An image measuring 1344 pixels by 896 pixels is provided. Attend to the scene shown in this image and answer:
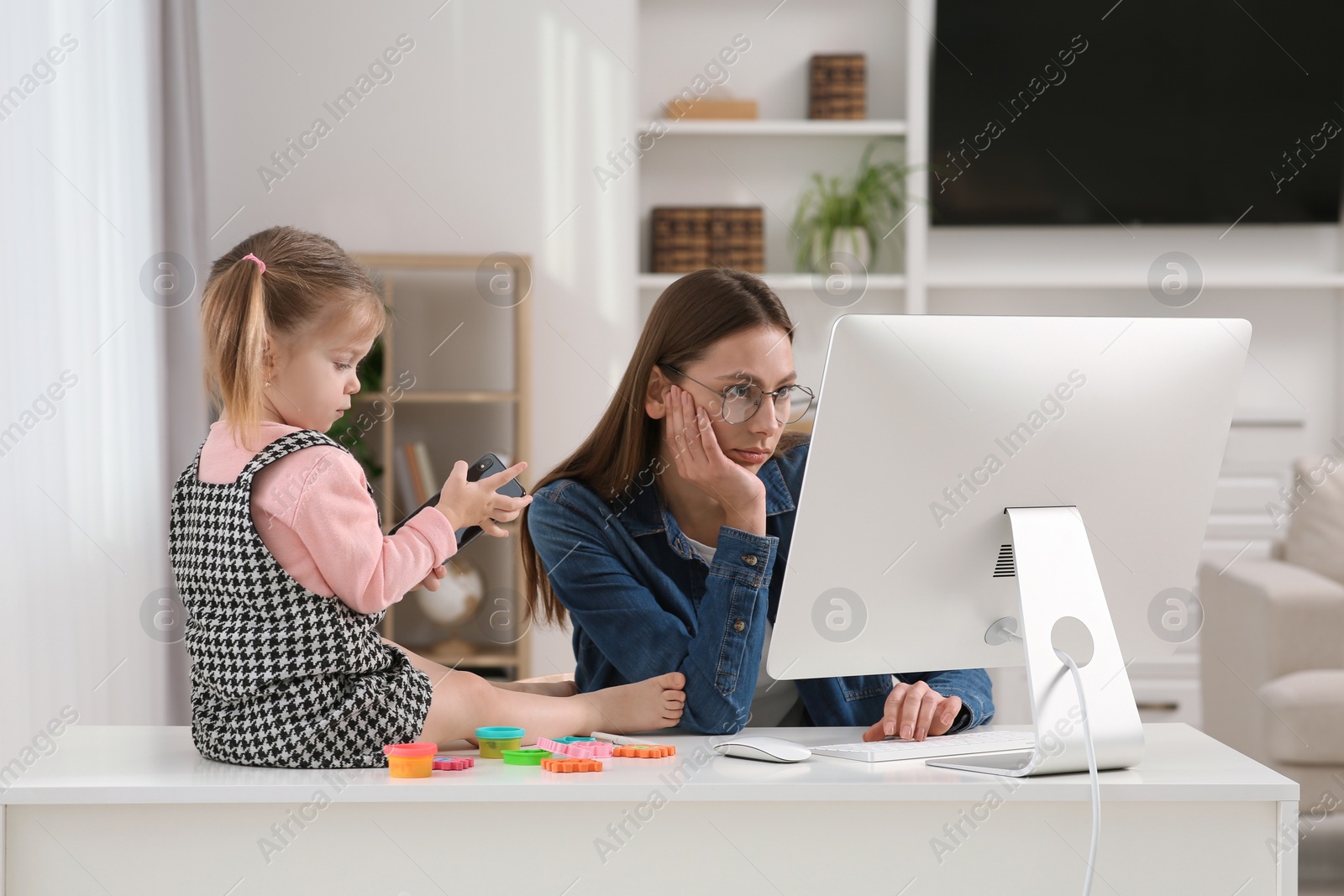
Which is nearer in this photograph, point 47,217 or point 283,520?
point 283,520

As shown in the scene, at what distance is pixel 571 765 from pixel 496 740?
0.12m

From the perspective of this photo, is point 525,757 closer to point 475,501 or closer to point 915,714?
point 475,501

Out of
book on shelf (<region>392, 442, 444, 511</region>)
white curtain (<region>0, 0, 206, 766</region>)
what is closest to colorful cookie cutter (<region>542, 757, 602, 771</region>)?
white curtain (<region>0, 0, 206, 766</region>)

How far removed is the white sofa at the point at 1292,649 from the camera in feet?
8.01

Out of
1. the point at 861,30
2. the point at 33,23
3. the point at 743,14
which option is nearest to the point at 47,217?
the point at 33,23

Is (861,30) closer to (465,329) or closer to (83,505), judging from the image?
(465,329)

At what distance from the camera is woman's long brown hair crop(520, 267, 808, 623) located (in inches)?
56.7

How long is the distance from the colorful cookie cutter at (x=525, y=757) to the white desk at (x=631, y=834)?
4 centimetres

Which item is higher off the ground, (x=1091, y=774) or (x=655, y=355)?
(x=655, y=355)

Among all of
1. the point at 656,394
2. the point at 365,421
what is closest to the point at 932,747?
the point at 656,394

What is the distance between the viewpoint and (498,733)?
3.51 ft

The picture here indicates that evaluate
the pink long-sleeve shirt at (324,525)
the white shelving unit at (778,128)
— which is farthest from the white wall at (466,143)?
the pink long-sleeve shirt at (324,525)

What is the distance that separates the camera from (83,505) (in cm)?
234

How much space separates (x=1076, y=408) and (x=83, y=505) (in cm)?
200
